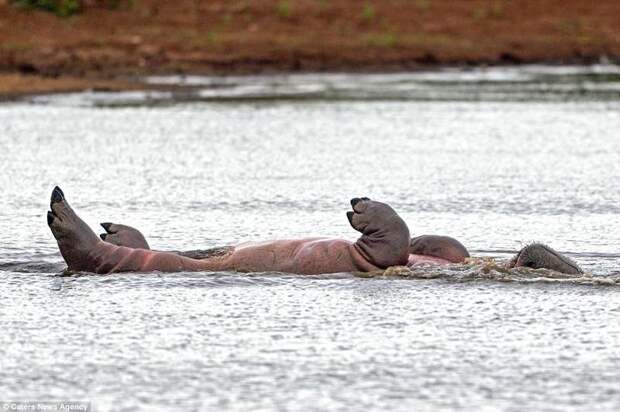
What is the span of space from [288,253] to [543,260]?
1355 millimetres

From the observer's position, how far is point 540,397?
21.2 ft

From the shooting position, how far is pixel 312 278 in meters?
9.06

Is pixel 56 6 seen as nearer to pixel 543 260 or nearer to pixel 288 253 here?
pixel 288 253

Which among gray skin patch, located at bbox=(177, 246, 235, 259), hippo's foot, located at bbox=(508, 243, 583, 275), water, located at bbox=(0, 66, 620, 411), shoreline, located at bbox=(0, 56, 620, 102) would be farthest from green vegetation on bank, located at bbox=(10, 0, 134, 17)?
hippo's foot, located at bbox=(508, 243, 583, 275)

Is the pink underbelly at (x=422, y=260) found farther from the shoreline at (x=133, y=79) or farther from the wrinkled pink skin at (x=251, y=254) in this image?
the shoreline at (x=133, y=79)

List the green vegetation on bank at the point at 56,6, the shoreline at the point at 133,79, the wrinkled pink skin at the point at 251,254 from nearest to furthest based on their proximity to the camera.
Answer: the wrinkled pink skin at the point at 251,254
the shoreline at the point at 133,79
the green vegetation on bank at the point at 56,6

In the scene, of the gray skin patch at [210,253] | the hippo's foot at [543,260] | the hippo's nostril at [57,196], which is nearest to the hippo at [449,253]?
the hippo's foot at [543,260]

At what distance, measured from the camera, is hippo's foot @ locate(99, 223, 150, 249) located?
914 cm

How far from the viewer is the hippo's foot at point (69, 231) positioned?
8.85 metres

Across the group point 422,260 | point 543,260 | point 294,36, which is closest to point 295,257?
point 422,260

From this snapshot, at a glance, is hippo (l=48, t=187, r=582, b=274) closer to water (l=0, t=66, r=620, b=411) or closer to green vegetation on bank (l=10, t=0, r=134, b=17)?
water (l=0, t=66, r=620, b=411)

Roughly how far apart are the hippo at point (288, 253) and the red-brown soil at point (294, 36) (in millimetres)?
19440

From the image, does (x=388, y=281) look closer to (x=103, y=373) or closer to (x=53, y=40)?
(x=103, y=373)

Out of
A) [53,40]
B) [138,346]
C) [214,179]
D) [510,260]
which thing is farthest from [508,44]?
[138,346]
